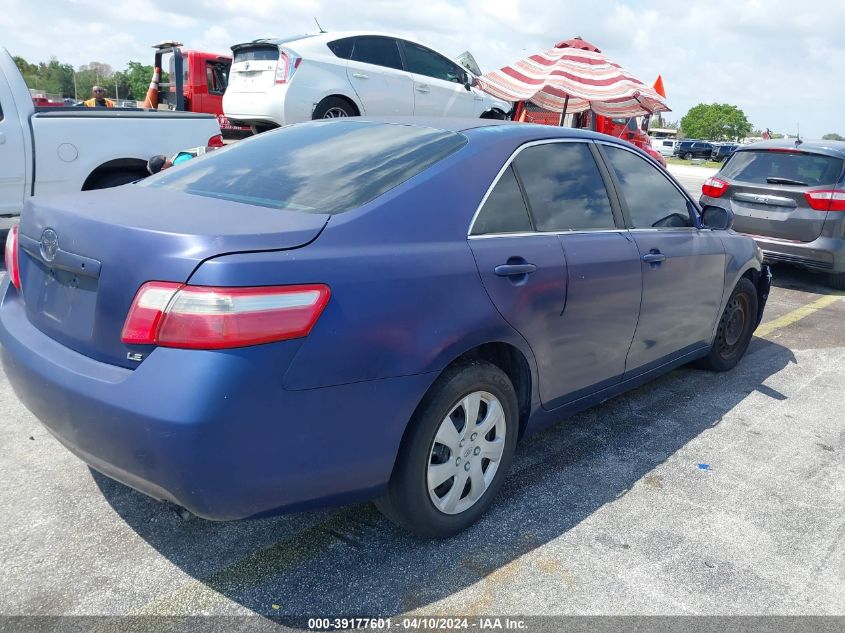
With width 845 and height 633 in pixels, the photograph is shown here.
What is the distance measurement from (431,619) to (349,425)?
2.31ft

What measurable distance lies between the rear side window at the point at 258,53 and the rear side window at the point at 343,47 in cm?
82

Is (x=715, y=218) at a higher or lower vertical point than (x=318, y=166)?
lower

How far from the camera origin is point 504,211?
298 cm

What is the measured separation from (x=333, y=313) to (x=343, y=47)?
9.58 m

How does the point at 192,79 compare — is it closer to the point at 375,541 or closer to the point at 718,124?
the point at 375,541

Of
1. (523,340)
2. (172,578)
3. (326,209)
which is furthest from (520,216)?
(172,578)

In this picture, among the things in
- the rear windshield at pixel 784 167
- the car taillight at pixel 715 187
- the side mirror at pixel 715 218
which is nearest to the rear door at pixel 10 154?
the side mirror at pixel 715 218

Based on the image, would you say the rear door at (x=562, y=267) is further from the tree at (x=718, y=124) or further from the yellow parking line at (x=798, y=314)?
the tree at (x=718, y=124)

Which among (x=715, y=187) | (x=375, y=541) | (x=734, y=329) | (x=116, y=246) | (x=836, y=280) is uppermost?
(x=116, y=246)

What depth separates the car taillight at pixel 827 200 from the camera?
293 inches

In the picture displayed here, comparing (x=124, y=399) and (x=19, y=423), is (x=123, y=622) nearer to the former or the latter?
(x=124, y=399)

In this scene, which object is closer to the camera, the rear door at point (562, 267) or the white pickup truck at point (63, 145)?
the rear door at point (562, 267)

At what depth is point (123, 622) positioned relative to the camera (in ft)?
7.56

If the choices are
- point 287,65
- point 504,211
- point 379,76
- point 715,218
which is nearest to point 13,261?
point 504,211
